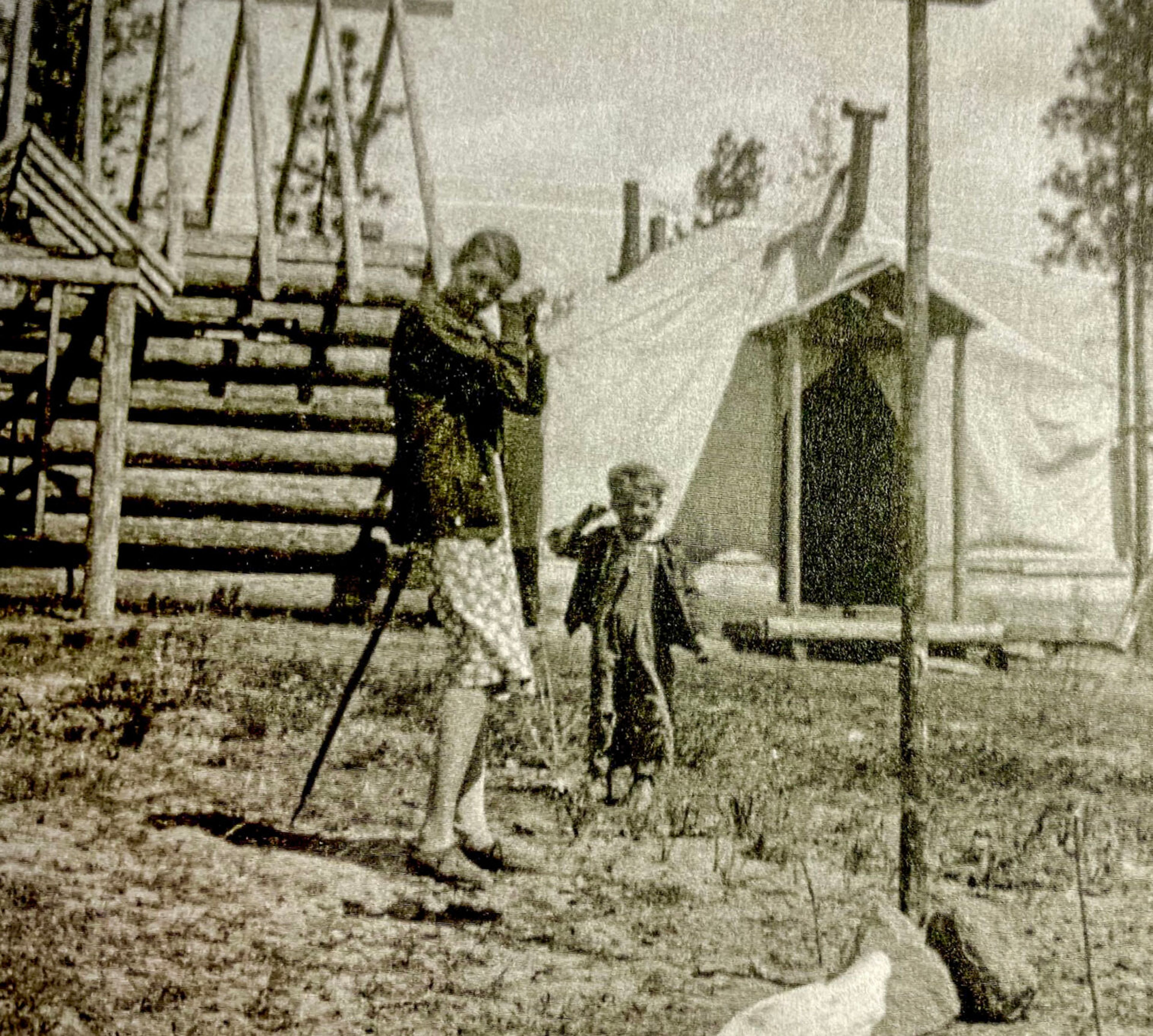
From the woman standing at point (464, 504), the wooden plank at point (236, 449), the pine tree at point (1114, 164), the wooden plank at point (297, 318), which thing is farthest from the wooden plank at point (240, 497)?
the pine tree at point (1114, 164)

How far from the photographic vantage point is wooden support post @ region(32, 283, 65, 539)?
19.7ft

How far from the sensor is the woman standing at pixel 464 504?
10.4ft

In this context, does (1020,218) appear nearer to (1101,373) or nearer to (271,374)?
(271,374)

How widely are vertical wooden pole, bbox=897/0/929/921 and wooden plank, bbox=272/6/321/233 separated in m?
4.46

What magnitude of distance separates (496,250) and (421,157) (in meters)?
3.26

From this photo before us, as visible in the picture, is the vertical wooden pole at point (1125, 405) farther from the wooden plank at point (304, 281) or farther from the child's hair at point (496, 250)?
the wooden plank at point (304, 281)

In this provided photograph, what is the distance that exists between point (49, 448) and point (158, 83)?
2.54 m

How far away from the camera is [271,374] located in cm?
666

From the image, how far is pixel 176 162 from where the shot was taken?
6.37m

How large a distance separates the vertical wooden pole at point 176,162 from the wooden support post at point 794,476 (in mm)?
3872

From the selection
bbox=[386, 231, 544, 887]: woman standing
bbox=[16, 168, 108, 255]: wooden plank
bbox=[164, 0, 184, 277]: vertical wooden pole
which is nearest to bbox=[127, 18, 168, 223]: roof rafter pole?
bbox=[164, 0, 184, 277]: vertical wooden pole

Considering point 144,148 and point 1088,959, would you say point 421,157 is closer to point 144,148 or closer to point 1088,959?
point 144,148

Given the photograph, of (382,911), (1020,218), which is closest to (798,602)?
(1020,218)

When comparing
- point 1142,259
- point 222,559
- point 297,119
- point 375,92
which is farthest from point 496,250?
point 297,119
